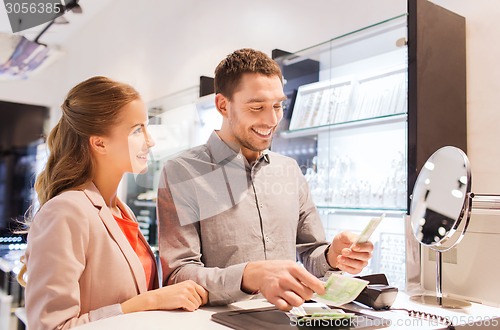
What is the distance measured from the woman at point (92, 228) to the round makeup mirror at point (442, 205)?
2.57 feet

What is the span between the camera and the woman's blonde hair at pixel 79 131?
4.75ft

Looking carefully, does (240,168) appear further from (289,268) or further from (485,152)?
(485,152)

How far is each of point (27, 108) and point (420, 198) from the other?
5.49 m

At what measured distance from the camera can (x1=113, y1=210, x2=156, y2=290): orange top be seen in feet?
4.92

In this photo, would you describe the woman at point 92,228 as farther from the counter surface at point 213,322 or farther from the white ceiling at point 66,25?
the white ceiling at point 66,25

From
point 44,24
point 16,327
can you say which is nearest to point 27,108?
point 44,24

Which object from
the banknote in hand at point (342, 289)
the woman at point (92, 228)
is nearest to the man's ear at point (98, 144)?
the woman at point (92, 228)

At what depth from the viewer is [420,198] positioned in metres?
1.64

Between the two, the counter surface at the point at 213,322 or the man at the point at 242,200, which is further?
the man at the point at 242,200

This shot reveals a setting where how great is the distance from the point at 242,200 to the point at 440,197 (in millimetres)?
664

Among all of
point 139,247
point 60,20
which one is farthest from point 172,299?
point 60,20

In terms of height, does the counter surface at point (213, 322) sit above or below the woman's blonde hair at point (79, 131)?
below

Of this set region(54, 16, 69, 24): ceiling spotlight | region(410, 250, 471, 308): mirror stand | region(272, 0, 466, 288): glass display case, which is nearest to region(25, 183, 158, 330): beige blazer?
region(410, 250, 471, 308): mirror stand

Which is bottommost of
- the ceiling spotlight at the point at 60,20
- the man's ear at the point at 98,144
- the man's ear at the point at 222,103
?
the man's ear at the point at 98,144
